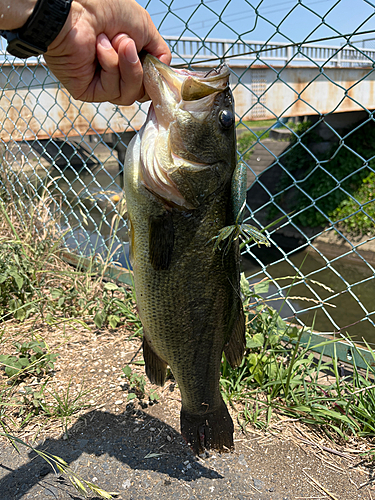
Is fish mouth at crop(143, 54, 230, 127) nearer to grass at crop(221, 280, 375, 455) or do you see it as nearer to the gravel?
grass at crop(221, 280, 375, 455)

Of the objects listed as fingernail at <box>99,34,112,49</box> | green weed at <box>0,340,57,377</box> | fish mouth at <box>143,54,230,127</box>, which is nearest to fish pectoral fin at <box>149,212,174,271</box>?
fish mouth at <box>143,54,230,127</box>

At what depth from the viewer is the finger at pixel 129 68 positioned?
147cm

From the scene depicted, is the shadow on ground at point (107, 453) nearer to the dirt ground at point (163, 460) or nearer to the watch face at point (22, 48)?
the dirt ground at point (163, 460)

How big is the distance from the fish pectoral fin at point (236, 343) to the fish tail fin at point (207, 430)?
246 mm

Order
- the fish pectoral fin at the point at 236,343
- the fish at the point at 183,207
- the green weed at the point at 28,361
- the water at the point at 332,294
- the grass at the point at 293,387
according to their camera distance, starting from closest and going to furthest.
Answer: the fish at the point at 183,207 → the fish pectoral fin at the point at 236,343 → the grass at the point at 293,387 → the green weed at the point at 28,361 → the water at the point at 332,294

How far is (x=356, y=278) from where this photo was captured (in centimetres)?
1345

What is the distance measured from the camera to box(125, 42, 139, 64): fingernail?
1467mm

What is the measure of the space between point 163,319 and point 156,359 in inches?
9.5

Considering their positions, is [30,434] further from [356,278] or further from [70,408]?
[356,278]

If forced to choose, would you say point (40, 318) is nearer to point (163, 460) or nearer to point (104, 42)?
point (163, 460)

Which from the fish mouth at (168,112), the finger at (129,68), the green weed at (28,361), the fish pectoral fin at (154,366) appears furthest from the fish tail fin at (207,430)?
the finger at (129,68)

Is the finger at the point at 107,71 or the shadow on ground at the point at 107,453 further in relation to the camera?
the shadow on ground at the point at 107,453

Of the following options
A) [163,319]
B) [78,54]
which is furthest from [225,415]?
[78,54]

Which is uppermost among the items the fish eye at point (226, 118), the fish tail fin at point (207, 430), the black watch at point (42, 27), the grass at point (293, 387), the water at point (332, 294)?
the black watch at point (42, 27)
